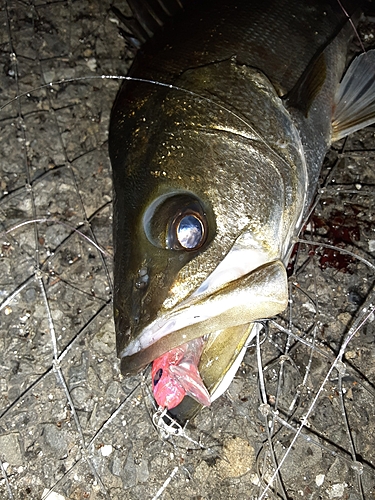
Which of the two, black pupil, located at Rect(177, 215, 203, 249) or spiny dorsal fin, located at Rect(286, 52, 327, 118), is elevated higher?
A: spiny dorsal fin, located at Rect(286, 52, 327, 118)

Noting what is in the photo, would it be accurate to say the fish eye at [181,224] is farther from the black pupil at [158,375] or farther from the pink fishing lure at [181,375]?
the black pupil at [158,375]

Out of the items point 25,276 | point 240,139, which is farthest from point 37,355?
point 240,139

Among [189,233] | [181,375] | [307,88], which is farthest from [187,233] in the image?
[307,88]

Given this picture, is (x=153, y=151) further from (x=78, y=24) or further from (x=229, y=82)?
(x=78, y=24)

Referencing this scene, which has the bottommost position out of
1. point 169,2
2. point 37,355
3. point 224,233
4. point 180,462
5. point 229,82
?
point 180,462

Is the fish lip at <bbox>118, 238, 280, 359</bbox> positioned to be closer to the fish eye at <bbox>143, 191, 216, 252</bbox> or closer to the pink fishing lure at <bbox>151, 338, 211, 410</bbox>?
the fish eye at <bbox>143, 191, 216, 252</bbox>

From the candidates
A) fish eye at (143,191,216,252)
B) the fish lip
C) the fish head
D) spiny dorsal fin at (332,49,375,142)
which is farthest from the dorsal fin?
the fish lip
